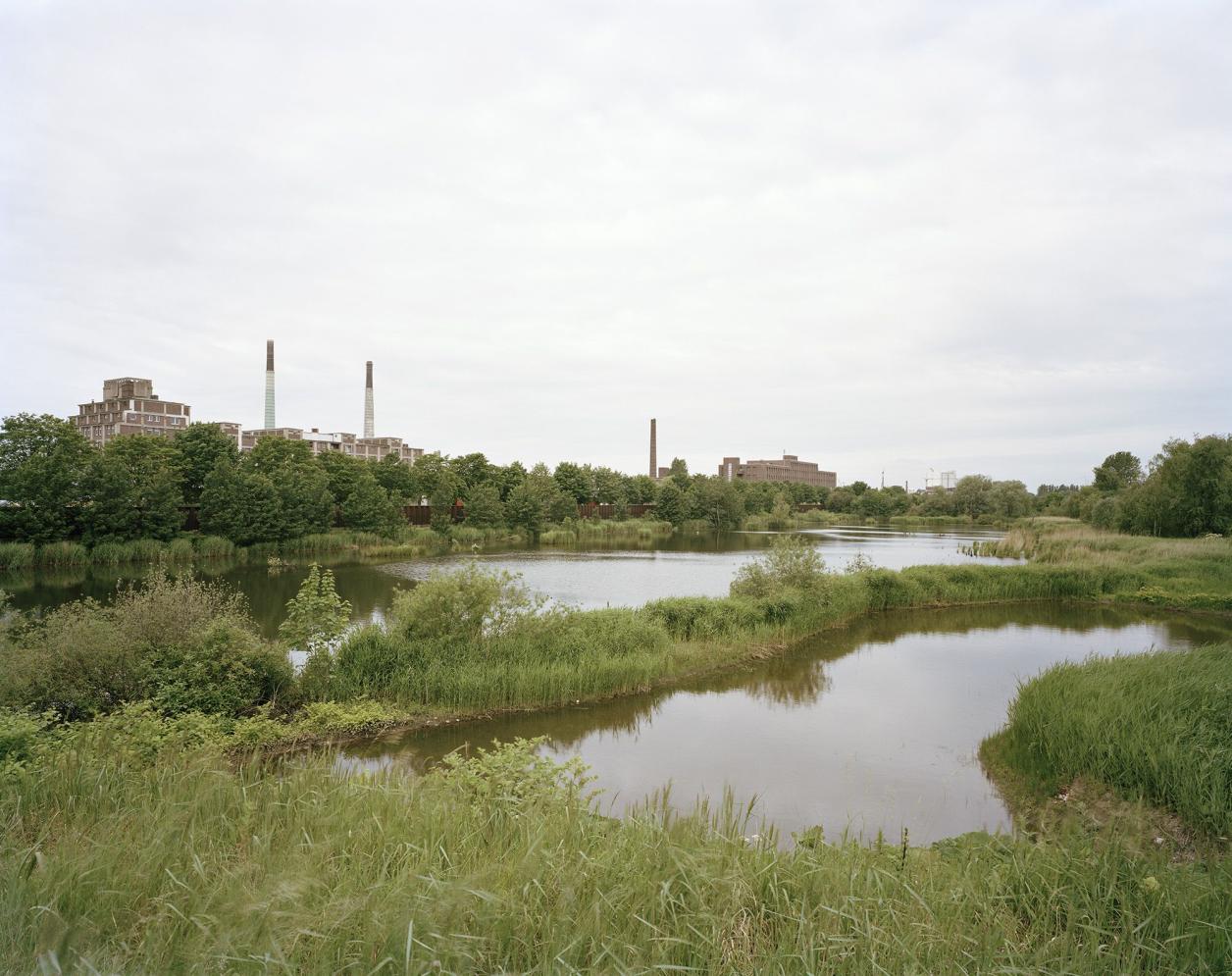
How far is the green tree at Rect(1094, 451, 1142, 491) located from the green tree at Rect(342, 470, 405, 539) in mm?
73481

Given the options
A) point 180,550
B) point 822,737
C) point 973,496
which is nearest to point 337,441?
Result: point 180,550

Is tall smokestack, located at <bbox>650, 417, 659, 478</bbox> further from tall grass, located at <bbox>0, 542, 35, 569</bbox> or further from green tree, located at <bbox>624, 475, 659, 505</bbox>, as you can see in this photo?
tall grass, located at <bbox>0, 542, 35, 569</bbox>

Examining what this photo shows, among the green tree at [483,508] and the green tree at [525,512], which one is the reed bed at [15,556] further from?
the green tree at [525,512]

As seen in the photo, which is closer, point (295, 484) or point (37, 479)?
point (37, 479)

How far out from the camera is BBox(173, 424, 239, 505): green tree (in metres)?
40.7

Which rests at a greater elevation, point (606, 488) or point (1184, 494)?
point (606, 488)

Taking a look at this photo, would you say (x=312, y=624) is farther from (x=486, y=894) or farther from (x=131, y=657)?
(x=486, y=894)

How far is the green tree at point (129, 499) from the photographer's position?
3300 centimetres

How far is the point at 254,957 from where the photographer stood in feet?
7.18

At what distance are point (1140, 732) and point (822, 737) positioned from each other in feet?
14.9

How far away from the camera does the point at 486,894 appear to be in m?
2.73

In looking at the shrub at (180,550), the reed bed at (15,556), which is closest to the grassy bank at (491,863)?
the reed bed at (15,556)

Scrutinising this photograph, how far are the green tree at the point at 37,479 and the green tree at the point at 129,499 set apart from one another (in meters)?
0.73

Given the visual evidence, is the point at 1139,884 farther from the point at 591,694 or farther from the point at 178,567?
the point at 178,567
